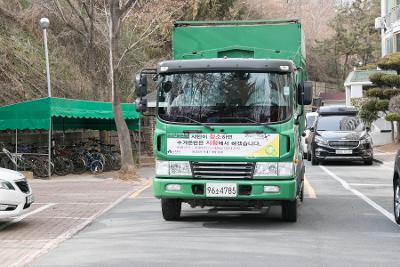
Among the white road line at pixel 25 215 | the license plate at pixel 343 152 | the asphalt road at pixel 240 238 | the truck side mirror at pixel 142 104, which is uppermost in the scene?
the truck side mirror at pixel 142 104

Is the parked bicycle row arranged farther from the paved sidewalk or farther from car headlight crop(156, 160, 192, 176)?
car headlight crop(156, 160, 192, 176)

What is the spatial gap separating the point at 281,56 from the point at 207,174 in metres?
3.35

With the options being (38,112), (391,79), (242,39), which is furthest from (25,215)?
(391,79)

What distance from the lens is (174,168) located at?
32.1 feet

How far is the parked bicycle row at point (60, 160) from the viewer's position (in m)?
19.8

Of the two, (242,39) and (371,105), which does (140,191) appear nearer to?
(242,39)

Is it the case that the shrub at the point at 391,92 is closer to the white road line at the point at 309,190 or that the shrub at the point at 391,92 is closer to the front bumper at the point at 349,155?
the front bumper at the point at 349,155

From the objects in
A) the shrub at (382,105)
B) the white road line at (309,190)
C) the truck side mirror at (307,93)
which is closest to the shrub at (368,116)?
the shrub at (382,105)

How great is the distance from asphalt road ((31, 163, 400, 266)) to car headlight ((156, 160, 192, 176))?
84 centimetres

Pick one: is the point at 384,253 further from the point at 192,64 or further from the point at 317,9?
the point at 317,9

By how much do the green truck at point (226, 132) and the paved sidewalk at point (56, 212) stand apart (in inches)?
71.8

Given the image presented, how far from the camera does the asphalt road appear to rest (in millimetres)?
7602

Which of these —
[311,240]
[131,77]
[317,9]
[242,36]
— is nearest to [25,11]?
[131,77]

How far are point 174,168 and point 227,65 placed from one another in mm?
1751
